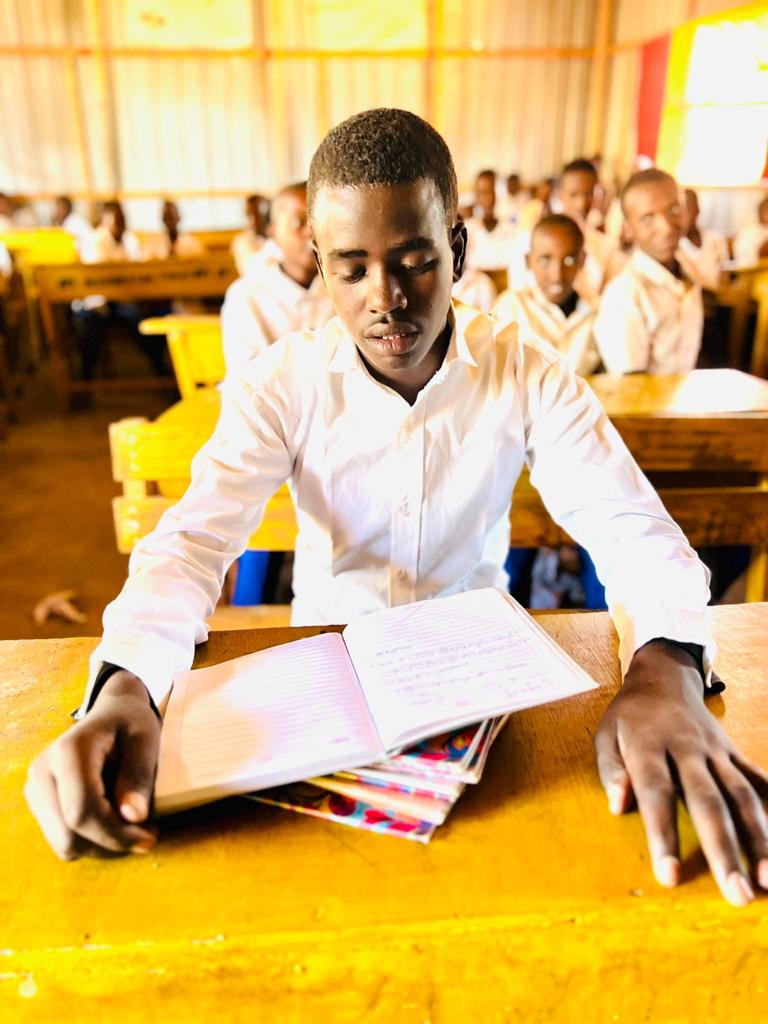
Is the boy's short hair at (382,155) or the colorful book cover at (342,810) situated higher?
the boy's short hair at (382,155)

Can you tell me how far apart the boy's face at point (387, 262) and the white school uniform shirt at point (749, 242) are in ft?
18.9

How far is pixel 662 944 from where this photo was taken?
1.71 ft

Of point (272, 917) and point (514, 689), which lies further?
point (514, 689)

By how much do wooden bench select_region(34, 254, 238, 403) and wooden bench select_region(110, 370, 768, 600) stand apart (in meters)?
3.33

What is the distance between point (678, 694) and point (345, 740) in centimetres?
29

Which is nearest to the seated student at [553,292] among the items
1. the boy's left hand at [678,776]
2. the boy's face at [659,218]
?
the boy's face at [659,218]

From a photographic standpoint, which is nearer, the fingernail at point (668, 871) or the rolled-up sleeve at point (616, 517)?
the fingernail at point (668, 871)

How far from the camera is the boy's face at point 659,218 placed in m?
2.74

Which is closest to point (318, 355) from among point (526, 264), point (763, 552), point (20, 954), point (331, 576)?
point (331, 576)

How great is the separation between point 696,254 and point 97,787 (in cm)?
509

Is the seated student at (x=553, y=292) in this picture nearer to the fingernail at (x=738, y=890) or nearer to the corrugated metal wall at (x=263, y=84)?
the fingernail at (x=738, y=890)

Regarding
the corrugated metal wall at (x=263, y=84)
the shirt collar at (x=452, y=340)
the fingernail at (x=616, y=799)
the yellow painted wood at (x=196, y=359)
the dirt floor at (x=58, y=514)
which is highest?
the corrugated metal wall at (x=263, y=84)

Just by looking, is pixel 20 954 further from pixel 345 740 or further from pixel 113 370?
pixel 113 370

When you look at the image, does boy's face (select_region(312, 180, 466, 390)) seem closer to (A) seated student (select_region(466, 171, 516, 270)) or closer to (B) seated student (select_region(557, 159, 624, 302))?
(B) seated student (select_region(557, 159, 624, 302))
